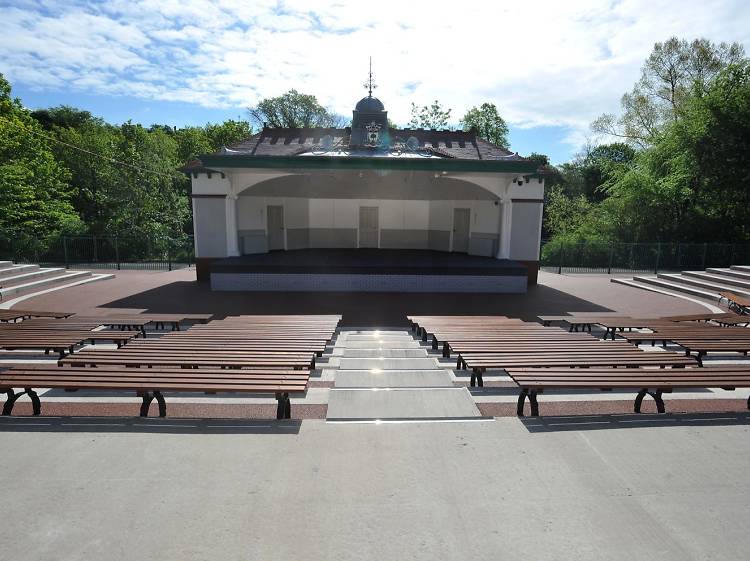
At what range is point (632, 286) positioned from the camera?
17.8m

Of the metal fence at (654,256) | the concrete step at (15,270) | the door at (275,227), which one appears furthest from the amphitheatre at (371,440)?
the metal fence at (654,256)

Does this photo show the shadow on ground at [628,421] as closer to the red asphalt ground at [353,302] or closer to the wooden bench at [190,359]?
the wooden bench at [190,359]

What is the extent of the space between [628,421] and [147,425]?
5070 millimetres

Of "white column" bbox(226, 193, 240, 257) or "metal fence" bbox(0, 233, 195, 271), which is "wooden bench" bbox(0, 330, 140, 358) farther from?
"metal fence" bbox(0, 233, 195, 271)

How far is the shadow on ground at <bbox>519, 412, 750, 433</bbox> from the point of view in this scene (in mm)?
4664

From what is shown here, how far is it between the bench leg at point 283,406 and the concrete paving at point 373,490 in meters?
0.27

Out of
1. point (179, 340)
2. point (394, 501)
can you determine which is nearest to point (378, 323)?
point (179, 340)

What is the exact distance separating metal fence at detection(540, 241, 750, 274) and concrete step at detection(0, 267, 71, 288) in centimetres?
2200

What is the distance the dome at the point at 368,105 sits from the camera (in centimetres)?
2100

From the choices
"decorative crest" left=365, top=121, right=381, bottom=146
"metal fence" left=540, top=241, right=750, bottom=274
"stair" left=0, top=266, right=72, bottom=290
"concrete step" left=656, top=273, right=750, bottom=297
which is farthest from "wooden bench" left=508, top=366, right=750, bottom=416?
"metal fence" left=540, top=241, right=750, bottom=274

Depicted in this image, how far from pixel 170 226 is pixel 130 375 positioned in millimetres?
27476

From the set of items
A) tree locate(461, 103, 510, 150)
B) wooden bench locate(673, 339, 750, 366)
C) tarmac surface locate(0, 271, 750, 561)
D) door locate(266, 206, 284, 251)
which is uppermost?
tree locate(461, 103, 510, 150)

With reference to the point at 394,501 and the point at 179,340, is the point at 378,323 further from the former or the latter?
the point at 394,501

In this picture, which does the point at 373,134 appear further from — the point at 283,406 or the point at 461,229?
the point at 283,406
